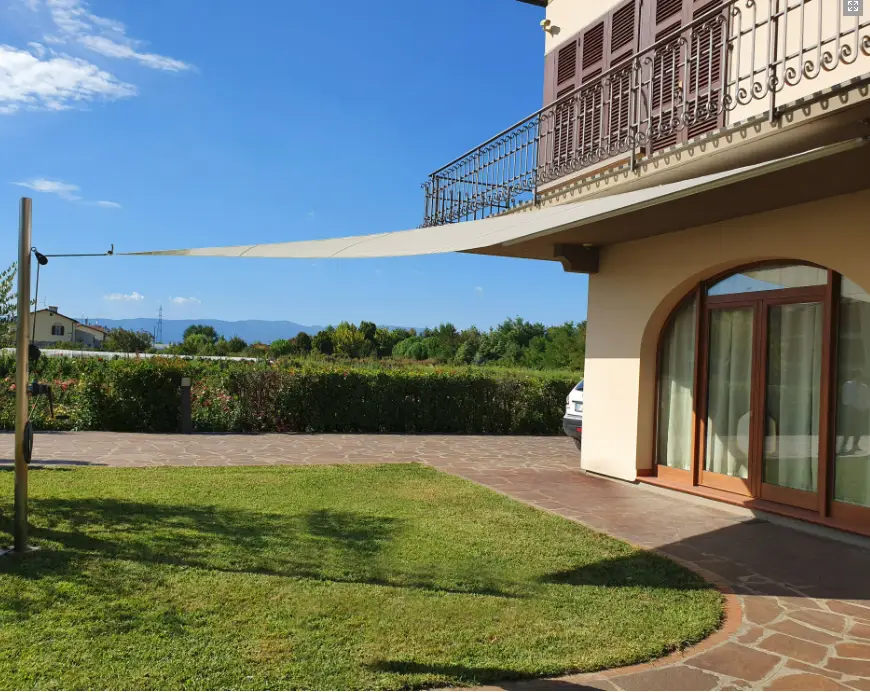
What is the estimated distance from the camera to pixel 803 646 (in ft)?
14.0

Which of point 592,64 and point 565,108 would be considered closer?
point 565,108

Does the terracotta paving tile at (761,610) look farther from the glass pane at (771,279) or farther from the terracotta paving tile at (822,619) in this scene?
the glass pane at (771,279)

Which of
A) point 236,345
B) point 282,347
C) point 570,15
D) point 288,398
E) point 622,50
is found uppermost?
point 570,15

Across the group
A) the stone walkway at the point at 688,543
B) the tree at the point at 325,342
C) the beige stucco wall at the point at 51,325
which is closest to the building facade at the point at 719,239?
the stone walkway at the point at 688,543

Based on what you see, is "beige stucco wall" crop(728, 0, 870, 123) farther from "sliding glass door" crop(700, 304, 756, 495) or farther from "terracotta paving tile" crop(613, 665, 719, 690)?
"terracotta paving tile" crop(613, 665, 719, 690)

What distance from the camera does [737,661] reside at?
4.05 m

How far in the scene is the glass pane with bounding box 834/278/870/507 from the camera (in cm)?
699

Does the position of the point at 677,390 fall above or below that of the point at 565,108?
below

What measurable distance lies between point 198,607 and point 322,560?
134cm

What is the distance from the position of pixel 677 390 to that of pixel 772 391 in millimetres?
1491

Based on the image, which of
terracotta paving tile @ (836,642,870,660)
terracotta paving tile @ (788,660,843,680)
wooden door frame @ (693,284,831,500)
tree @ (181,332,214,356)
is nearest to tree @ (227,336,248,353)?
tree @ (181,332,214,356)

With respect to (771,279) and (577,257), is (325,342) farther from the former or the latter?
(771,279)

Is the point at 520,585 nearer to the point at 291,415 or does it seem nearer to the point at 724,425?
the point at 724,425

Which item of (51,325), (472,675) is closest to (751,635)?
(472,675)
